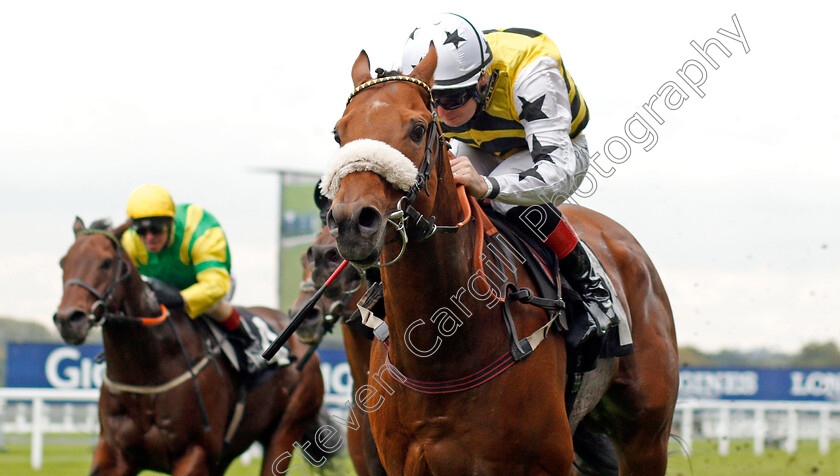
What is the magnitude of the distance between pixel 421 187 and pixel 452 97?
826 mm

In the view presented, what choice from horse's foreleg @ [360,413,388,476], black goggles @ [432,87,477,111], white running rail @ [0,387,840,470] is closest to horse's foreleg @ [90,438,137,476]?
horse's foreleg @ [360,413,388,476]

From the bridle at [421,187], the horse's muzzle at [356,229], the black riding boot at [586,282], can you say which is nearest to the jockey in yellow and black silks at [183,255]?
the black riding boot at [586,282]

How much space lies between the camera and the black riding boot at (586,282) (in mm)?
3814

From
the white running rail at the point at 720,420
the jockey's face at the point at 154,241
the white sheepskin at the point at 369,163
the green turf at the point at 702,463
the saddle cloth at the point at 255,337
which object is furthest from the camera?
the white running rail at the point at 720,420

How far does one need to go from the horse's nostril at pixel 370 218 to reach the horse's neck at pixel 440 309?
0.51 m

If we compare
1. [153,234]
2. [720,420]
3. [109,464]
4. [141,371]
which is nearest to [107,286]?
[141,371]

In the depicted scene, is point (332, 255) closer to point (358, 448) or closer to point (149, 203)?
point (358, 448)

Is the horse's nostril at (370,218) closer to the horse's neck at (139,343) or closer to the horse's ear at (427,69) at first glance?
the horse's ear at (427,69)

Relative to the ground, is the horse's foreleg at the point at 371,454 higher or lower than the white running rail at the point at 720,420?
higher

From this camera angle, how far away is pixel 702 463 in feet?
38.2

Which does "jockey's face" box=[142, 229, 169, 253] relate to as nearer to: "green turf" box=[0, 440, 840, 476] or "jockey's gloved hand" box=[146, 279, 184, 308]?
"jockey's gloved hand" box=[146, 279, 184, 308]

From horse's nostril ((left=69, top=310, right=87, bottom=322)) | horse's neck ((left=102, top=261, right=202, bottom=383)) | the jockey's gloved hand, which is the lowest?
horse's neck ((left=102, top=261, right=202, bottom=383))

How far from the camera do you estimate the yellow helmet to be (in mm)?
6184

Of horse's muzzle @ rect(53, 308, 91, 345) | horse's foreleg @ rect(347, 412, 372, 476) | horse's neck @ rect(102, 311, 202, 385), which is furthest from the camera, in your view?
horse's neck @ rect(102, 311, 202, 385)
